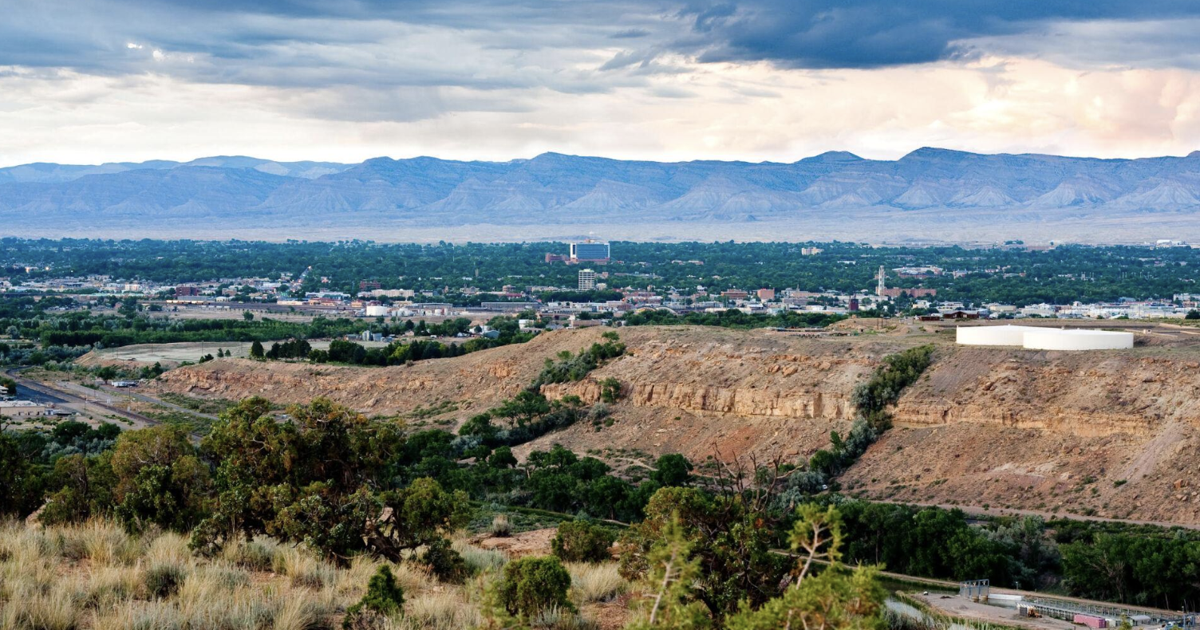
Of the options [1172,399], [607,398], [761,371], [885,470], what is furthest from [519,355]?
[1172,399]

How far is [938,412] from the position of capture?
46062 mm

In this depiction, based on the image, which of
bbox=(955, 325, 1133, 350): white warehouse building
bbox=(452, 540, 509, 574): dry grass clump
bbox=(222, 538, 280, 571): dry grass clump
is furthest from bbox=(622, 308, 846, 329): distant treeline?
bbox=(222, 538, 280, 571): dry grass clump

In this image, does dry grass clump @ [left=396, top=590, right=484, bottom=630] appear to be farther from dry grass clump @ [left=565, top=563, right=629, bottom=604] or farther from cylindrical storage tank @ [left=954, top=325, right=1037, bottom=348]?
cylindrical storage tank @ [left=954, top=325, right=1037, bottom=348]

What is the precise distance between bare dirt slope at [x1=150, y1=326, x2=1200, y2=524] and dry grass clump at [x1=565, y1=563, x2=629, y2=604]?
75.0 ft

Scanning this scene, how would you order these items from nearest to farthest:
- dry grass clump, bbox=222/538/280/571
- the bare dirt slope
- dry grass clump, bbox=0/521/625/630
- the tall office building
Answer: dry grass clump, bbox=0/521/625/630 < dry grass clump, bbox=222/538/280/571 < the bare dirt slope < the tall office building

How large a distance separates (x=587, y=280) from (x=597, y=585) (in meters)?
144

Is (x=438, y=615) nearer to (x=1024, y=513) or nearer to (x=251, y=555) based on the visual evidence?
A: (x=251, y=555)

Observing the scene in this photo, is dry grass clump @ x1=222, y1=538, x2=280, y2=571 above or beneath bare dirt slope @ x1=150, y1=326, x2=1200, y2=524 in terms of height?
above

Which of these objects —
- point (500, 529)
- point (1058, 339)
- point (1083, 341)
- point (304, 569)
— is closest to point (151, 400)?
point (1058, 339)

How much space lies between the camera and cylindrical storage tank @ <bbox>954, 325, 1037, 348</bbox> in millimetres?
49781

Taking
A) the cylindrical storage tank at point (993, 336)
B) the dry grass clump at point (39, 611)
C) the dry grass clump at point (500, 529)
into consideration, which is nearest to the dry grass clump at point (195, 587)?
the dry grass clump at point (39, 611)

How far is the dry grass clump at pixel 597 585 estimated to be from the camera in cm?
1594

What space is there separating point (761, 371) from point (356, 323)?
61.1 metres

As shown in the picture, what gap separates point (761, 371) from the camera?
173 feet
